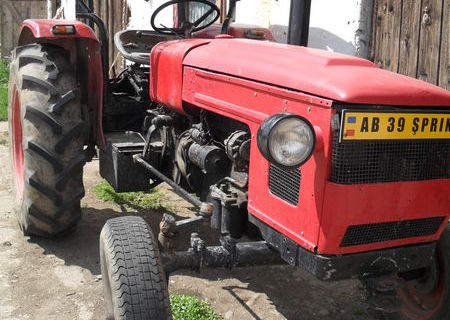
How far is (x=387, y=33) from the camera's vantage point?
489 cm

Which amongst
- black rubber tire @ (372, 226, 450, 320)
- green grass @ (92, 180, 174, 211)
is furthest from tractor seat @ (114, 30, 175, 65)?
black rubber tire @ (372, 226, 450, 320)

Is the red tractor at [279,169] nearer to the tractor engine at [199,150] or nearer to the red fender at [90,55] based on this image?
the tractor engine at [199,150]

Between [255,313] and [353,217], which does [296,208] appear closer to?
[353,217]

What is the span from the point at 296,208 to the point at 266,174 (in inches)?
10.6

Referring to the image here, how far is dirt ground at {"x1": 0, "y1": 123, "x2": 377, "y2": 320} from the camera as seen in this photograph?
3.32 metres

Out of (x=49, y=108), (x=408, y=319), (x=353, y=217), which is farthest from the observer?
(x=49, y=108)

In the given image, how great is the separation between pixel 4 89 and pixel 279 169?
938 centimetres

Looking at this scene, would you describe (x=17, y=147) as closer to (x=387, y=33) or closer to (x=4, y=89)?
(x=387, y=33)

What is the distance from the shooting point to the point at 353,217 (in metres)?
2.30

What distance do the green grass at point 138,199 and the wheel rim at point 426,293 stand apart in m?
2.32

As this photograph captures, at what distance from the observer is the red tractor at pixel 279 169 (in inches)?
89.0

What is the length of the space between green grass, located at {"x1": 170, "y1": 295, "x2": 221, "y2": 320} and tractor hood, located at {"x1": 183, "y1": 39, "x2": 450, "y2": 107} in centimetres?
127

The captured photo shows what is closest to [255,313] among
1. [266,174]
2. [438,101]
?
[266,174]

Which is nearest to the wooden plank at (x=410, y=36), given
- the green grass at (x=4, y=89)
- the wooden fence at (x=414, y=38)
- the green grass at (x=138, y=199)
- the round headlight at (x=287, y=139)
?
the wooden fence at (x=414, y=38)
